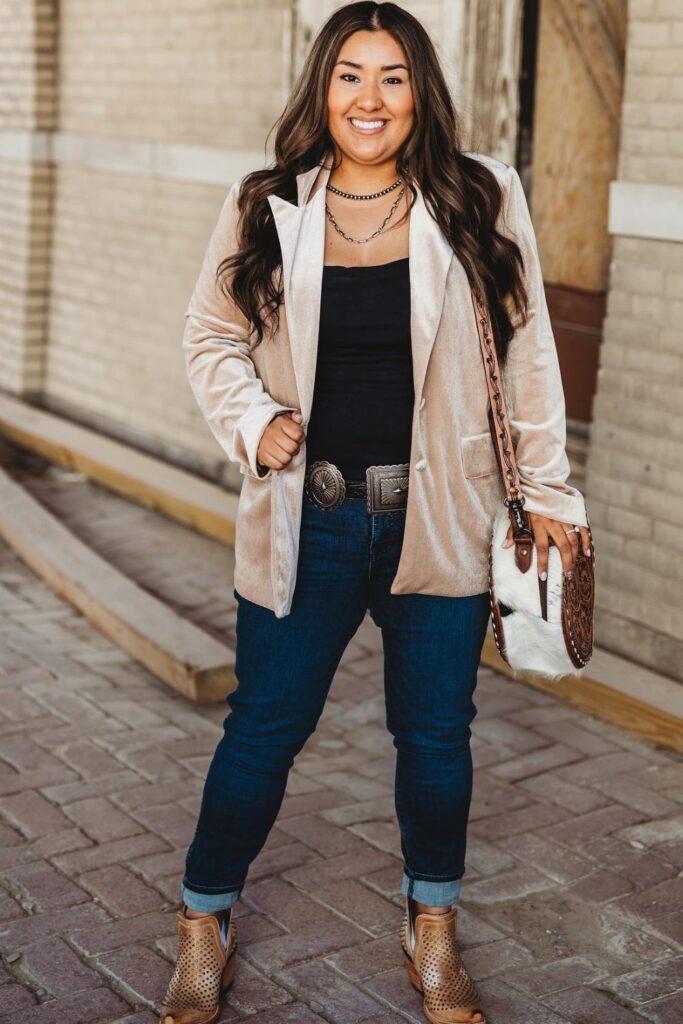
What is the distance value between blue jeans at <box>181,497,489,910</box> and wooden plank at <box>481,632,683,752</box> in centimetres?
159

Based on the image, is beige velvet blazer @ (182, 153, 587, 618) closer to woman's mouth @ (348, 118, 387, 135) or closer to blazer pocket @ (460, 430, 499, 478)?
blazer pocket @ (460, 430, 499, 478)

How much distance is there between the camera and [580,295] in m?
5.87

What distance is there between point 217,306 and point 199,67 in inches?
203

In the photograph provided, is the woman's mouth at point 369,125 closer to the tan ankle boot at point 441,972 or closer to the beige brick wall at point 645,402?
the tan ankle boot at point 441,972

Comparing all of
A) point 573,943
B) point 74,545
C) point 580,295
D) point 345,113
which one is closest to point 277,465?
point 345,113

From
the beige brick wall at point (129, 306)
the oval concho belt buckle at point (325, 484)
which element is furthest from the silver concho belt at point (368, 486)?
the beige brick wall at point (129, 306)

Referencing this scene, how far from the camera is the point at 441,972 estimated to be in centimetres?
327

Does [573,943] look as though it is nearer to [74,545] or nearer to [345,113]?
[345,113]

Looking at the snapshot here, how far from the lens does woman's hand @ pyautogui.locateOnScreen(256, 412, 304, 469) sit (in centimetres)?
295

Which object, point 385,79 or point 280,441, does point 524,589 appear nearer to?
→ point 280,441

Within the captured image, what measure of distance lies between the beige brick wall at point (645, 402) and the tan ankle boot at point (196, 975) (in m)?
2.37

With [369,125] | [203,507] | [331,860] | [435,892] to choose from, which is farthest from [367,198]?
[203,507]

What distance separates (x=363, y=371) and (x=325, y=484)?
0.79 feet

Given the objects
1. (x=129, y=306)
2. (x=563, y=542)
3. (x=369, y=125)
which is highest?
(x=369, y=125)
